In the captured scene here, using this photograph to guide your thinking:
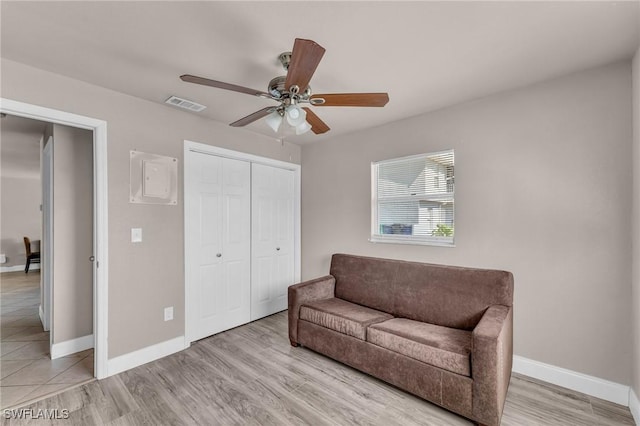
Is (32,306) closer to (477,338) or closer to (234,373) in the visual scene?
(234,373)

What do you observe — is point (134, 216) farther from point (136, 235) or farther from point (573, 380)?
point (573, 380)

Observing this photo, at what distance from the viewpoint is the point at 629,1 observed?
1.51 m

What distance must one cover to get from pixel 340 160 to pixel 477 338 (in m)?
2.67

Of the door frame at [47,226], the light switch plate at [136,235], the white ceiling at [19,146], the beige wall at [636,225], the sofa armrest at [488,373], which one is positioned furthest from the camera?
the white ceiling at [19,146]

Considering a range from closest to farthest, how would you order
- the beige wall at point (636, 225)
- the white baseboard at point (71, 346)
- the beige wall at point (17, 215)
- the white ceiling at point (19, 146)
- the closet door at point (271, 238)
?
the beige wall at point (636, 225)
the white baseboard at point (71, 346)
the white ceiling at point (19, 146)
the closet door at point (271, 238)
the beige wall at point (17, 215)

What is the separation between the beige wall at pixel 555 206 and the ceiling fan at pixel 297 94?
139cm

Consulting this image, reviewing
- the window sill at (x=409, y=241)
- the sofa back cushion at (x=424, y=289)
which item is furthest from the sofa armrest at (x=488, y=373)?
A: the window sill at (x=409, y=241)

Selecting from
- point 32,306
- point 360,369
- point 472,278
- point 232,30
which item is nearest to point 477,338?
point 472,278

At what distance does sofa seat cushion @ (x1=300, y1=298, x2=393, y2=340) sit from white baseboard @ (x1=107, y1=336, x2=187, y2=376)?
1.31m

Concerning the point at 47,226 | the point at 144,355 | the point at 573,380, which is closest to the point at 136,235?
the point at 144,355

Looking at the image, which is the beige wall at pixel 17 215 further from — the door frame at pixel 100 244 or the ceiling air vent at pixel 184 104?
the ceiling air vent at pixel 184 104

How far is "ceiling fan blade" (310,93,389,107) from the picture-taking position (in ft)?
5.82

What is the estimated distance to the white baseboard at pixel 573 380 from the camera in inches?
80.9

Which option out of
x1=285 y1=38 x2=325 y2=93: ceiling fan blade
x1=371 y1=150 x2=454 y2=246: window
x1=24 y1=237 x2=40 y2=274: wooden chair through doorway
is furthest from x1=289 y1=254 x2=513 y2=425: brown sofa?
x1=24 y1=237 x2=40 y2=274: wooden chair through doorway
